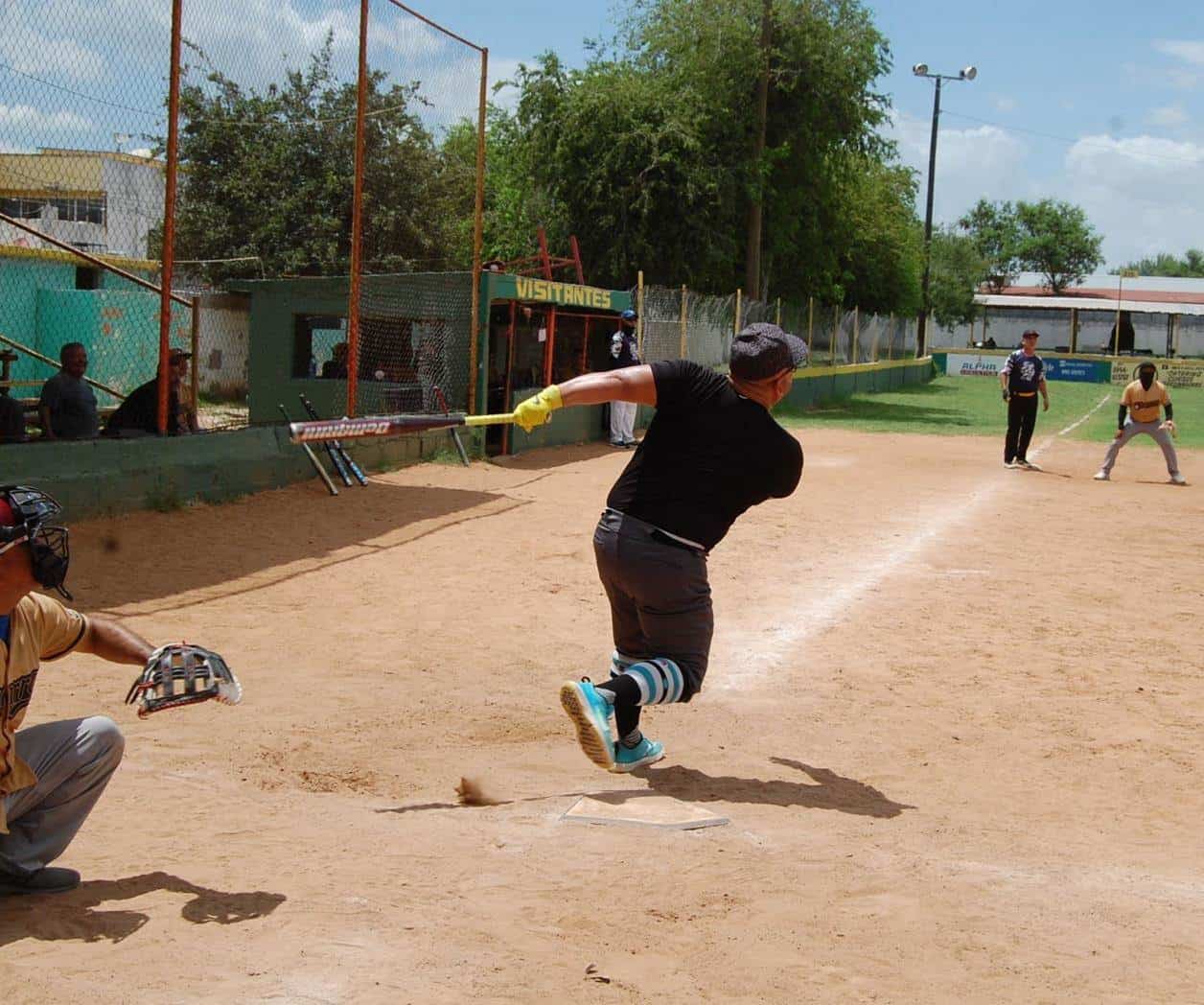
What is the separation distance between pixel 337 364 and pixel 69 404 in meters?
6.20

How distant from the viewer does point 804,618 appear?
29.9 feet

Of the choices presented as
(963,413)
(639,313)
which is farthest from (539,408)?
(963,413)

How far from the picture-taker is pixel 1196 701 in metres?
7.25

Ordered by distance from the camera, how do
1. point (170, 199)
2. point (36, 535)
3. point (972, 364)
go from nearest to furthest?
point (36, 535) < point (170, 199) < point (972, 364)

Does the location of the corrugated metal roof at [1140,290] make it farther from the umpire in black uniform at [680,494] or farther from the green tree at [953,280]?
the umpire in black uniform at [680,494]

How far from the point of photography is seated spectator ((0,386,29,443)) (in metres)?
11.1

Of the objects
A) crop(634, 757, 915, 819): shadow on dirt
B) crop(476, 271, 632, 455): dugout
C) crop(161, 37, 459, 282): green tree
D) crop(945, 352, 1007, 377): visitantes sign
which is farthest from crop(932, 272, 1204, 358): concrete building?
crop(634, 757, 915, 819): shadow on dirt

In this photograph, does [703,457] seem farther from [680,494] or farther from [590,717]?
[590,717]

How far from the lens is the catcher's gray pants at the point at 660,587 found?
17.0ft

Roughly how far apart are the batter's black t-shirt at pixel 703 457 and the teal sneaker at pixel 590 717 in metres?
0.69

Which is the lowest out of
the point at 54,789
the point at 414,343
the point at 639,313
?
the point at 54,789

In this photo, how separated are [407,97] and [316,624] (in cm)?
987

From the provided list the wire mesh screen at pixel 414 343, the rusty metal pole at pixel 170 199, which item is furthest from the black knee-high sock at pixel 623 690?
the wire mesh screen at pixel 414 343

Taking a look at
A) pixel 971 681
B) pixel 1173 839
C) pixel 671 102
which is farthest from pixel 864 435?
pixel 1173 839
